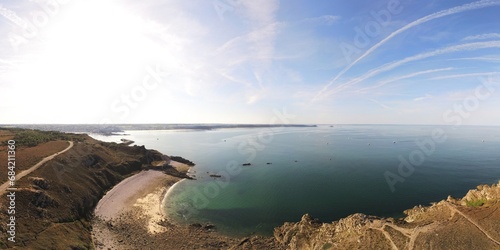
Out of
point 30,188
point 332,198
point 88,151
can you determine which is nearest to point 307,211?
point 332,198

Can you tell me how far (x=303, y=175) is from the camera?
74.8 metres

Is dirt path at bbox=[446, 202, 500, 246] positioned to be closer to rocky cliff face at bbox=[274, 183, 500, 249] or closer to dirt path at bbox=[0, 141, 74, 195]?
rocky cliff face at bbox=[274, 183, 500, 249]

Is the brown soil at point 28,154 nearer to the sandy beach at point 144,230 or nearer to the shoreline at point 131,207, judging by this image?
the shoreline at point 131,207

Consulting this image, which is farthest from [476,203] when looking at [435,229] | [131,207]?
[131,207]

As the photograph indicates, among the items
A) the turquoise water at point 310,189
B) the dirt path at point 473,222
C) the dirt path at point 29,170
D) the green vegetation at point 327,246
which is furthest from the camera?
the turquoise water at point 310,189

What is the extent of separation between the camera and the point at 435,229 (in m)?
22.3

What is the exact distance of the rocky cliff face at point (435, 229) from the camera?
817 inches

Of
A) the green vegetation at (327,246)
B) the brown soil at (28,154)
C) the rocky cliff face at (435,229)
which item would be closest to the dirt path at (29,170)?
the brown soil at (28,154)

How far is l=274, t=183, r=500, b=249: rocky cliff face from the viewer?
20750 millimetres

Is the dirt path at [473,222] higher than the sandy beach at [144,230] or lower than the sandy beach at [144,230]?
higher

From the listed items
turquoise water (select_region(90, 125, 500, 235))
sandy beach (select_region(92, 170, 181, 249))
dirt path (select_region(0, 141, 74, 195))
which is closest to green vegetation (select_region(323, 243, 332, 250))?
turquoise water (select_region(90, 125, 500, 235))

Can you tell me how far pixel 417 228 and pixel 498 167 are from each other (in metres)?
89.7

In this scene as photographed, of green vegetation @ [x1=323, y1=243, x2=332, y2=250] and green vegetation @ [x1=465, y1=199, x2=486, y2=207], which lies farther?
green vegetation @ [x1=323, y1=243, x2=332, y2=250]

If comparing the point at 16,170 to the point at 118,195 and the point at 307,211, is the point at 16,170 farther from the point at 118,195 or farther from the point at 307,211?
the point at 307,211
